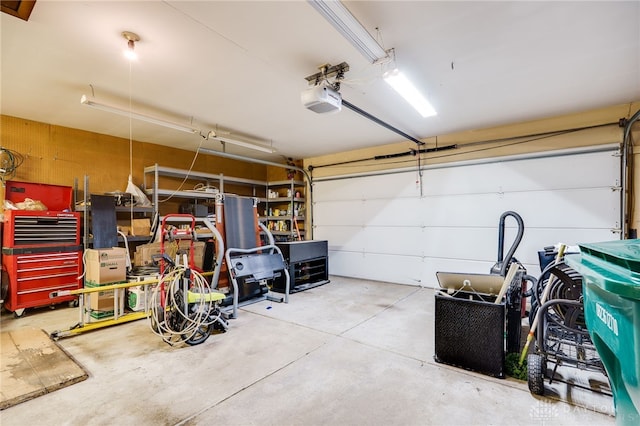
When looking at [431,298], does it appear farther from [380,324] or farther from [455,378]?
[455,378]

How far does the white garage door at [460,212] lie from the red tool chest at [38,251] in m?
4.64

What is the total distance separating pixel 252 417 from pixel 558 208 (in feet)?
16.1

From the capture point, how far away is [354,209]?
659 centimetres

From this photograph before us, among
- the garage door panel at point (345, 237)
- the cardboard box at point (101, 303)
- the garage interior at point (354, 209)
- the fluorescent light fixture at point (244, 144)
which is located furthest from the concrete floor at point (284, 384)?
the fluorescent light fixture at point (244, 144)

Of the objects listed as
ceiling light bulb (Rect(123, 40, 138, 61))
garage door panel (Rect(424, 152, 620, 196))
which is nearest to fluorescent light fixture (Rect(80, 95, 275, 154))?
ceiling light bulb (Rect(123, 40, 138, 61))

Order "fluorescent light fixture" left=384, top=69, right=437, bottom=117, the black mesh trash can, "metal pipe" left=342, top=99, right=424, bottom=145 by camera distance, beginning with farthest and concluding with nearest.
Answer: "metal pipe" left=342, top=99, right=424, bottom=145 → "fluorescent light fixture" left=384, top=69, right=437, bottom=117 → the black mesh trash can

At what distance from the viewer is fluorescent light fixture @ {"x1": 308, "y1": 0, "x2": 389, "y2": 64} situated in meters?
1.84

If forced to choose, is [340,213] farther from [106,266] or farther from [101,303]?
[101,303]

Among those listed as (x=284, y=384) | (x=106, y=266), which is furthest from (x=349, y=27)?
(x=106, y=266)

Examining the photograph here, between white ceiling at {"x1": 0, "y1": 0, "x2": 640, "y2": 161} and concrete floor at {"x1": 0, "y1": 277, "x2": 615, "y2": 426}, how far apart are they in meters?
2.81

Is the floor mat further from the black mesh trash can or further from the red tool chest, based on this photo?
the black mesh trash can

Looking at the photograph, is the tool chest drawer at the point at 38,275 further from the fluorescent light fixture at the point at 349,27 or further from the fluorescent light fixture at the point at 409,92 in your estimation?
the fluorescent light fixture at the point at 409,92

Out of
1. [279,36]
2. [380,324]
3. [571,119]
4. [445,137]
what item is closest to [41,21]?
[279,36]

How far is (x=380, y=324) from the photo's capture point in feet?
11.7
